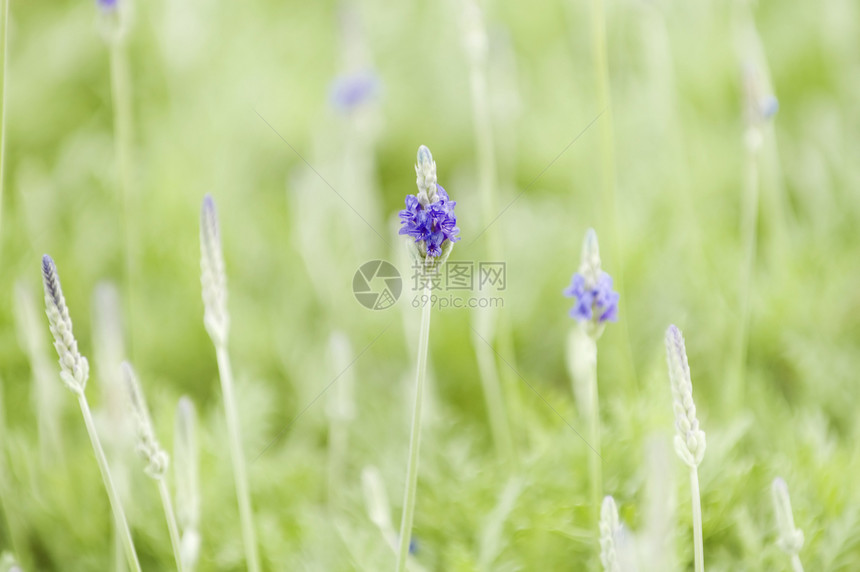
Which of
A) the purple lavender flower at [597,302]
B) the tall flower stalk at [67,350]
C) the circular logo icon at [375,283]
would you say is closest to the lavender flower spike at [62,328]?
the tall flower stalk at [67,350]

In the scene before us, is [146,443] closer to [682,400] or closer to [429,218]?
[429,218]

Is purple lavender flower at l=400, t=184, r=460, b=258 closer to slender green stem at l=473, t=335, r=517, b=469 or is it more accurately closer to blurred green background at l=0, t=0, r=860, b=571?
blurred green background at l=0, t=0, r=860, b=571

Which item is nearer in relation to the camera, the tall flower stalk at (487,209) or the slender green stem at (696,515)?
the slender green stem at (696,515)

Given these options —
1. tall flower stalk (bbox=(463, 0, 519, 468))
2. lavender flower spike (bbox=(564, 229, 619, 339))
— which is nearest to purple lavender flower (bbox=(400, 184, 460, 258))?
lavender flower spike (bbox=(564, 229, 619, 339))

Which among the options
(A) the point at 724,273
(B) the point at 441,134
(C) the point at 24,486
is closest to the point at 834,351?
(A) the point at 724,273

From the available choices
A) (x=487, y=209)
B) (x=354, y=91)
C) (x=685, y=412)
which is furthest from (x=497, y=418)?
(x=354, y=91)

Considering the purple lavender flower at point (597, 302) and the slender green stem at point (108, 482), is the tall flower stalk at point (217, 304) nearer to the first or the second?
the slender green stem at point (108, 482)

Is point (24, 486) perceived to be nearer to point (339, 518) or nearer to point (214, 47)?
point (339, 518)
